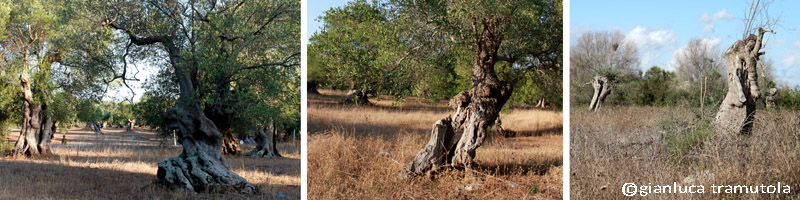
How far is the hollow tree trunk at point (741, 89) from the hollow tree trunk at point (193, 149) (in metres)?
6.78

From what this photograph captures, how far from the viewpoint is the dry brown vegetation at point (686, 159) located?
5.20 meters

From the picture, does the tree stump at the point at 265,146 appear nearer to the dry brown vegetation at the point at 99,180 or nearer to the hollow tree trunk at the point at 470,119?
the dry brown vegetation at the point at 99,180

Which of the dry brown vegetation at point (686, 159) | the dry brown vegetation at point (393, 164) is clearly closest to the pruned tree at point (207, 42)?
the dry brown vegetation at point (393, 164)

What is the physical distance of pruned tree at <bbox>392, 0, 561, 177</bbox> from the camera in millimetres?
6641

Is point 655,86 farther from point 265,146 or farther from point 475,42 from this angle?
point 265,146

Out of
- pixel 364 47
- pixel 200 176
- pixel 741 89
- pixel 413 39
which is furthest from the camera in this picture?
pixel 200 176

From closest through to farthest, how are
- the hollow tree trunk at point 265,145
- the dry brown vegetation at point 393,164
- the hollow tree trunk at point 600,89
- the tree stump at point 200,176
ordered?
1. the dry brown vegetation at point 393,164
2. the tree stump at point 200,176
3. the hollow tree trunk at point 600,89
4. the hollow tree trunk at point 265,145

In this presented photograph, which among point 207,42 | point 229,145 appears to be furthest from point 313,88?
point 229,145

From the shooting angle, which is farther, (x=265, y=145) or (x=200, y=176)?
(x=265, y=145)

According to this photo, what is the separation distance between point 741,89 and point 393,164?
4.52 meters

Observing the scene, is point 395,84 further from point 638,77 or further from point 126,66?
point 638,77

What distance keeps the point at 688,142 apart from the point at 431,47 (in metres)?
3.38

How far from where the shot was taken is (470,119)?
22.3 ft

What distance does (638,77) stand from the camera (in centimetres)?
1486
